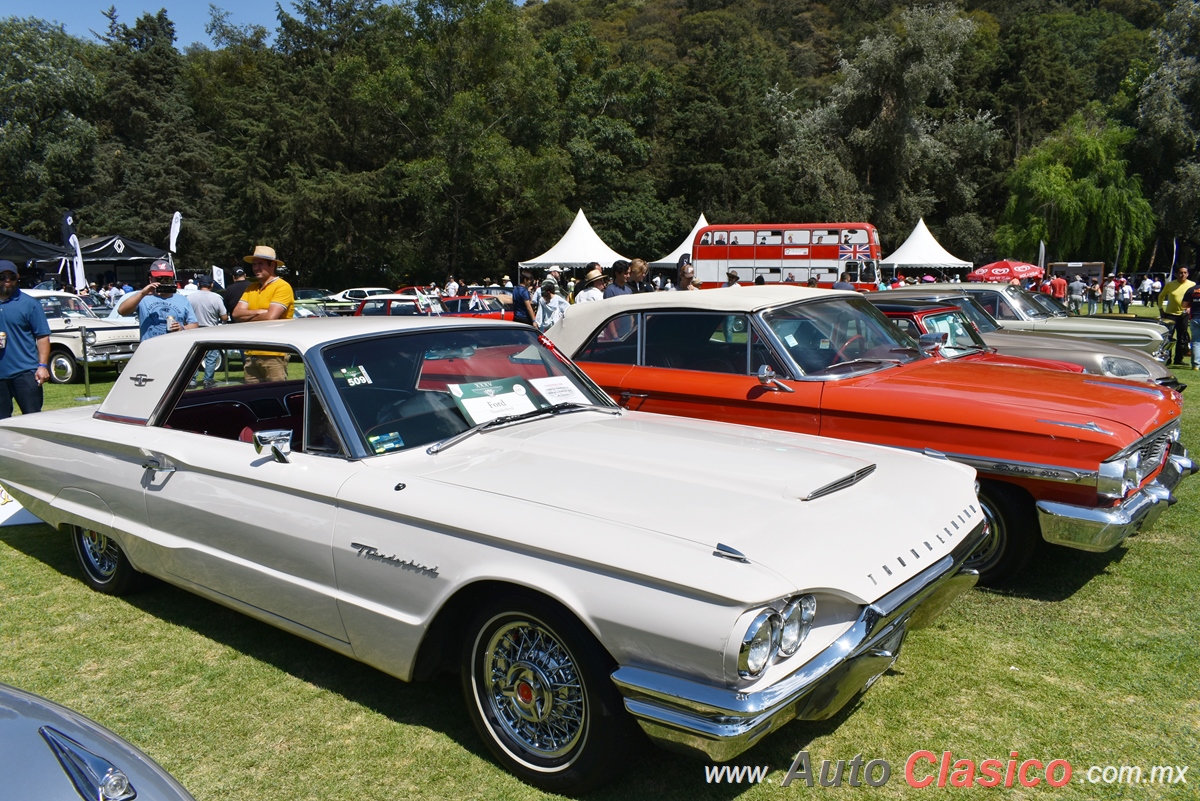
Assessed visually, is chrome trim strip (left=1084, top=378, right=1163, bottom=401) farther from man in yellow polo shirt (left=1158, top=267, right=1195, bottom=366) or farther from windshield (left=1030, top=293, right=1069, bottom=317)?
man in yellow polo shirt (left=1158, top=267, right=1195, bottom=366)

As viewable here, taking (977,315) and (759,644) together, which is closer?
(759,644)

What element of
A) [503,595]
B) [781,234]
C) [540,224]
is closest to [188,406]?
[503,595]

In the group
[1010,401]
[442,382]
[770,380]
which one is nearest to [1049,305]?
[1010,401]

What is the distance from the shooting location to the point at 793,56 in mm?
84500

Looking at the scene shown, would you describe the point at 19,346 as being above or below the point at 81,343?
above

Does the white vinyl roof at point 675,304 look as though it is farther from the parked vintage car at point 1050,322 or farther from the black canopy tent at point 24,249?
the black canopy tent at point 24,249

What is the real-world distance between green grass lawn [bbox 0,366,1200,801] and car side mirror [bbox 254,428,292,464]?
1045 millimetres

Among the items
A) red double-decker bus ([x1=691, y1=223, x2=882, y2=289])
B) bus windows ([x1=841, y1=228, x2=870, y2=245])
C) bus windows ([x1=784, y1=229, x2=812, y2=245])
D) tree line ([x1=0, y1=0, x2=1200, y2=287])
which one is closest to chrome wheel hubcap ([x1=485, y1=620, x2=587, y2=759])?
red double-decker bus ([x1=691, y1=223, x2=882, y2=289])

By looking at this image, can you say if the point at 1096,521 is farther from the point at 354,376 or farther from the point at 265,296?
Answer: the point at 265,296

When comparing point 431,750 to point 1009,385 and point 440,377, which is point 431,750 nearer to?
point 440,377

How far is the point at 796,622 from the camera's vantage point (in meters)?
2.45

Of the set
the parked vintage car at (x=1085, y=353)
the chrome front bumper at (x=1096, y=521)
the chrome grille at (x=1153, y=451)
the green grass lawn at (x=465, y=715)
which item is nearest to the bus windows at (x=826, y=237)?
the parked vintage car at (x=1085, y=353)

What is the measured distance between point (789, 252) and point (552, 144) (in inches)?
755

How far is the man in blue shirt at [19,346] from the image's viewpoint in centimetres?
646
